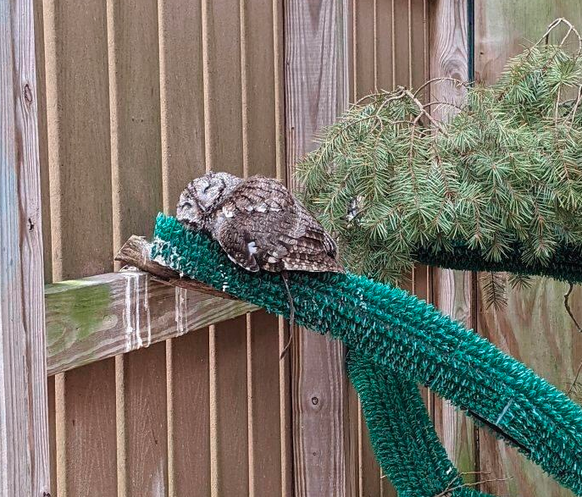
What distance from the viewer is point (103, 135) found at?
97 cm

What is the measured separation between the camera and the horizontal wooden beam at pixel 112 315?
2.76 ft

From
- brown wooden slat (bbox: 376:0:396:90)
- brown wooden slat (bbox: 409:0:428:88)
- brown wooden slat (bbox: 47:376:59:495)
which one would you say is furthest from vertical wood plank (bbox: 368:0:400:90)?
brown wooden slat (bbox: 47:376:59:495)

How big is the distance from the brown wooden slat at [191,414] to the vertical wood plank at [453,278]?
1.06 meters

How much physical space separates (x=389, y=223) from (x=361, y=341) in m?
0.18

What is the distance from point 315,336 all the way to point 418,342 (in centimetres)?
52

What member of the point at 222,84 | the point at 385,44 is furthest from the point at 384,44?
the point at 222,84

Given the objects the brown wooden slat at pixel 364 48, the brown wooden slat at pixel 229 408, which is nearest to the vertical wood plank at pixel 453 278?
the brown wooden slat at pixel 364 48

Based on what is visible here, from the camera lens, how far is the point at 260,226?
33.5 inches

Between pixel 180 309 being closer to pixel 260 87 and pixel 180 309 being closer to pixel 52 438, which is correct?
pixel 52 438

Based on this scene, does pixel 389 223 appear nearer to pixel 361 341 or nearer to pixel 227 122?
pixel 361 341

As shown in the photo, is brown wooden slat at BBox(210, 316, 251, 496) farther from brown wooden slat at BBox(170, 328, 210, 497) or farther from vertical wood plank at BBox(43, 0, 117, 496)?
vertical wood plank at BBox(43, 0, 117, 496)

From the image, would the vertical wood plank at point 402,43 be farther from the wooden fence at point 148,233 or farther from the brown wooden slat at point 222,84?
the brown wooden slat at point 222,84

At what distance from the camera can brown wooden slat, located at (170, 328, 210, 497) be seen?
112 cm

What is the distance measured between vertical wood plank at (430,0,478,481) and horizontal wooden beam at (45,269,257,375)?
112 centimetres
